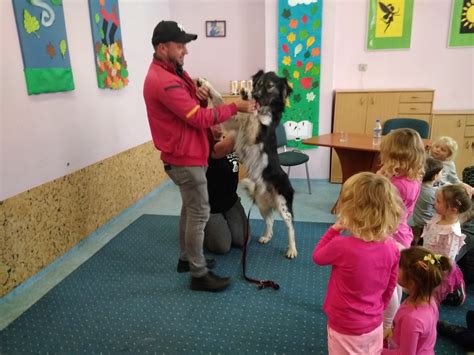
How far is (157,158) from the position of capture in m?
4.48

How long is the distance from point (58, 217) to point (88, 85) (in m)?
1.17

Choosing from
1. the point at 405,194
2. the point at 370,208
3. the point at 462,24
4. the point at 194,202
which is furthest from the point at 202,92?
the point at 462,24

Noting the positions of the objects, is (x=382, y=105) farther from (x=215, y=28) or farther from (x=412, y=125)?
(x=215, y=28)

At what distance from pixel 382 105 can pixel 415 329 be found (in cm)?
355

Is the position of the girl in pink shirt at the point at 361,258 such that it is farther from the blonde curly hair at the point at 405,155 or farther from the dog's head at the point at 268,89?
the dog's head at the point at 268,89

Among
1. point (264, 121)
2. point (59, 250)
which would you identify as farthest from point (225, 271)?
point (59, 250)

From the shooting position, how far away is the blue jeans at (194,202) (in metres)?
2.12

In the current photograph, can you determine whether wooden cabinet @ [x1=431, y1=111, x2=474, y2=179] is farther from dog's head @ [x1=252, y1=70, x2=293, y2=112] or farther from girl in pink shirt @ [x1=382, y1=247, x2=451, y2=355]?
girl in pink shirt @ [x1=382, y1=247, x2=451, y2=355]

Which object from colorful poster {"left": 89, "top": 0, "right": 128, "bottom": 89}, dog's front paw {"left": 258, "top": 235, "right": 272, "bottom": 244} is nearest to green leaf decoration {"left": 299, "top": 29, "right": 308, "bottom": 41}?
colorful poster {"left": 89, "top": 0, "right": 128, "bottom": 89}

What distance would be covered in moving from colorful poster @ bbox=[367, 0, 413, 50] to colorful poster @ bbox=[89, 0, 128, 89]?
3142mm

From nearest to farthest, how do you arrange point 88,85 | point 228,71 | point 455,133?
point 88,85, point 455,133, point 228,71

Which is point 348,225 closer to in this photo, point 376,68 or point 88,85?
point 88,85

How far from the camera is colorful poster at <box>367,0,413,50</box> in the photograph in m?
4.35

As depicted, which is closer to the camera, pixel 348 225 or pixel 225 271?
pixel 348 225
